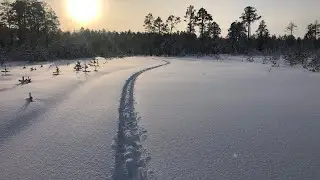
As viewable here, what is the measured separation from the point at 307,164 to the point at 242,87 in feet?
21.2

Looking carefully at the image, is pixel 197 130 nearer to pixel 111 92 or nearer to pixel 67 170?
pixel 67 170

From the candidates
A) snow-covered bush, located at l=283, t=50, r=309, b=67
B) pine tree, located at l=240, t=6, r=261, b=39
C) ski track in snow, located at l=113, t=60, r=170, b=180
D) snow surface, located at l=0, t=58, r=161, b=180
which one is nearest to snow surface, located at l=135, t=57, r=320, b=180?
ski track in snow, located at l=113, t=60, r=170, b=180

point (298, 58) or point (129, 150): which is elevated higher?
point (298, 58)

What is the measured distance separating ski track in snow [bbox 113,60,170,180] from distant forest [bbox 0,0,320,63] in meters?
18.1

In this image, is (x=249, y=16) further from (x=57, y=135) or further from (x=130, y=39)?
(x=57, y=135)

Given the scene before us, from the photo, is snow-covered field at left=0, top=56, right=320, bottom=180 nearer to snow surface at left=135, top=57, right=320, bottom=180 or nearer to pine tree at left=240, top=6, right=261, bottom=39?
snow surface at left=135, top=57, right=320, bottom=180

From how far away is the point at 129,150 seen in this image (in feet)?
14.1

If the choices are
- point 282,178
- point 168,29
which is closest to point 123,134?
point 282,178

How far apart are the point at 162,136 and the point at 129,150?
799 mm

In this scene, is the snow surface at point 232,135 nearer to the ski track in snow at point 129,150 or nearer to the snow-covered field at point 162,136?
the snow-covered field at point 162,136

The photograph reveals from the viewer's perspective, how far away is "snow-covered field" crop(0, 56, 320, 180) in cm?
367

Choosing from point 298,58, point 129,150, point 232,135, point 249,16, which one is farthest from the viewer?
point 249,16

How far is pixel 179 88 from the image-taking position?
10234mm

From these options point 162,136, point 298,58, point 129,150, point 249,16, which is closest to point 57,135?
point 129,150
